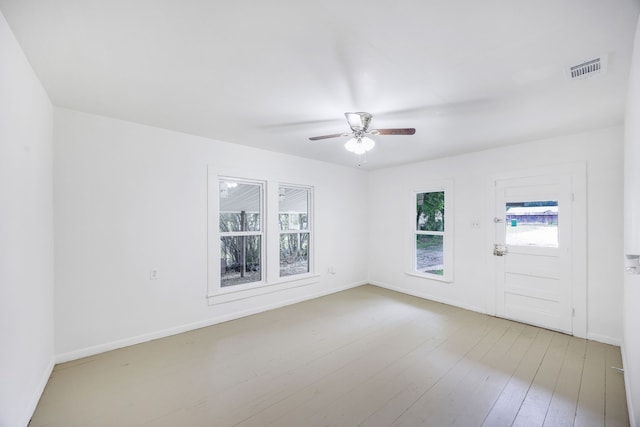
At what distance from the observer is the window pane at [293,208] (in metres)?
4.61

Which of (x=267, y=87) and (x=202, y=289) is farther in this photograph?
(x=202, y=289)

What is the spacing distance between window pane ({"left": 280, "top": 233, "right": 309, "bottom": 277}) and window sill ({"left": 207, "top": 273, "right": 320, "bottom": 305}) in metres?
0.15

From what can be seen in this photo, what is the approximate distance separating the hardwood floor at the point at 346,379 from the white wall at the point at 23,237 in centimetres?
38

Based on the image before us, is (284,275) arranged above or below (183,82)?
below

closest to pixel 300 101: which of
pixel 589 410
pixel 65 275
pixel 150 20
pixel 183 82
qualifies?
pixel 183 82

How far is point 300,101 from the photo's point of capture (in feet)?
8.05

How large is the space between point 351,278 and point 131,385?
3923 millimetres

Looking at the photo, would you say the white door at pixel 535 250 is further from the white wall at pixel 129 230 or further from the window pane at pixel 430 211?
the white wall at pixel 129 230

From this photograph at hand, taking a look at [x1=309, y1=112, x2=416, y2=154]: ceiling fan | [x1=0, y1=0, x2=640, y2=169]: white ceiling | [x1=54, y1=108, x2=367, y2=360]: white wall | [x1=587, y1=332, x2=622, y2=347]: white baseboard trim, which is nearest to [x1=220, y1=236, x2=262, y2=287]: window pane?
[x1=54, y1=108, x2=367, y2=360]: white wall

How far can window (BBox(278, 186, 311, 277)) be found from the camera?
15.1ft

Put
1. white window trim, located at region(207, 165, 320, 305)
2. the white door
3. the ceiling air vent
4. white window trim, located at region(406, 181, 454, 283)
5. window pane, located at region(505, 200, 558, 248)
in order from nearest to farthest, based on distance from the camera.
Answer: the ceiling air vent < the white door < window pane, located at region(505, 200, 558, 248) < white window trim, located at region(207, 165, 320, 305) < white window trim, located at region(406, 181, 454, 283)

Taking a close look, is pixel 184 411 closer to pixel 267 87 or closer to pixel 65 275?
pixel 65 275

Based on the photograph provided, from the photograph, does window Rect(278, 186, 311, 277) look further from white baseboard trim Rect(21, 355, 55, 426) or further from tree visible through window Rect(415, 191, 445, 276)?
white baseboard trim Rect(21, 355, 55, 426)

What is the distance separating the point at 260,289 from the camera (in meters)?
4.11
